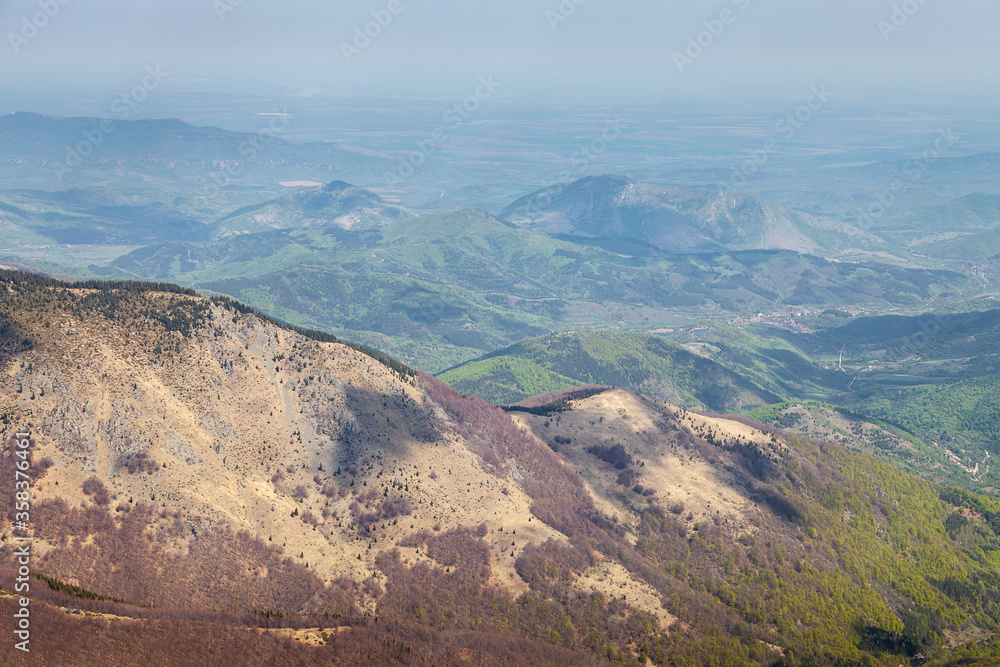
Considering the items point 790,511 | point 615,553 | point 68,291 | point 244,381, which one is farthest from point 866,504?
point 68,291

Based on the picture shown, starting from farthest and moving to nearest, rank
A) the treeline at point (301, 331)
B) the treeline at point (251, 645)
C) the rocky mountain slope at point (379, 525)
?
the treeline at point (301, 331) < the rocky mountain slope at point (379, 525) < the treeline at point (251, 645)

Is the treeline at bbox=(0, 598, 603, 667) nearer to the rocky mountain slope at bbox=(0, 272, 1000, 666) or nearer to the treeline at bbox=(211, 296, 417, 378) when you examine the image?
the rocky mountain slope at bbox=(0, 272, 1000, 666)

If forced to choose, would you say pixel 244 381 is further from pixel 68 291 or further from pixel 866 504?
pixel 866 504

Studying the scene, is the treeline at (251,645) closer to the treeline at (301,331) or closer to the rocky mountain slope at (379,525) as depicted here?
the rocky mountain slope at (379,525)

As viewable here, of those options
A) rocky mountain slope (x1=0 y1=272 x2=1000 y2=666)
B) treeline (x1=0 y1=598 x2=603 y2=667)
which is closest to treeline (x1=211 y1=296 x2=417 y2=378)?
rocky mountain slope (x1=0 y1=272 x2=1000 y2=666)

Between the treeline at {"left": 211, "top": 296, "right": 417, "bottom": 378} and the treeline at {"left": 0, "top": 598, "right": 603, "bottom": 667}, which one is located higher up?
the treeline at {"left": 211, "top": 296, "right": 417, "bottom": 378}

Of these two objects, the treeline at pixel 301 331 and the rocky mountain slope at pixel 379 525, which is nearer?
the rocky mountain slope at pixel 379 525

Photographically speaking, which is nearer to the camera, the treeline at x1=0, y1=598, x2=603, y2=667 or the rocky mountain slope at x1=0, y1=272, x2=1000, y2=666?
the treeline at x1=0, y1=598, x2=603, y2=667

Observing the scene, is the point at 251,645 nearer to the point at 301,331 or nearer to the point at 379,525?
the point at 379,525

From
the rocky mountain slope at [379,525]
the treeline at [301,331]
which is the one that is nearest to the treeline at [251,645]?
the rocky mountain slope at [379,525]
